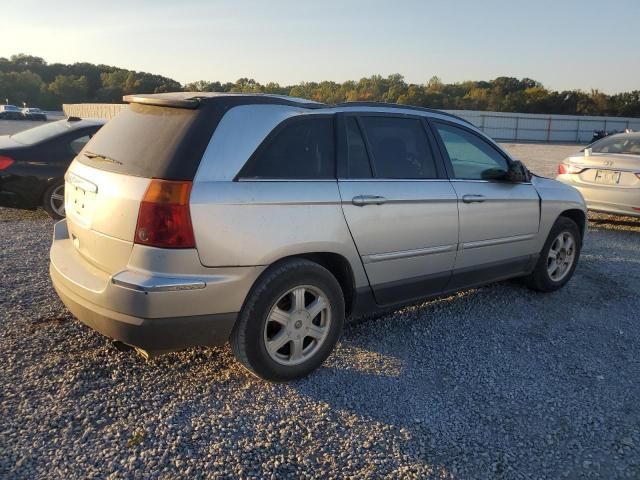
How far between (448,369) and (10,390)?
2.70 metres

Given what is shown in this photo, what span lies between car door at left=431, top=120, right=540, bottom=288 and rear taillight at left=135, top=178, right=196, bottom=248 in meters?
2.21

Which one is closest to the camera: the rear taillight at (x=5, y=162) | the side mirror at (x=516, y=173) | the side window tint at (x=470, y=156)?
the side window tint at (x=470, y=156)

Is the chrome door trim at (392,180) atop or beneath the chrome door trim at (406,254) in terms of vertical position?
atop

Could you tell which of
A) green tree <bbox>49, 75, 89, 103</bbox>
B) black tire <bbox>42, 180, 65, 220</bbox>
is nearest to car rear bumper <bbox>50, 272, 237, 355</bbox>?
black tire <bbox>42, 180, 65, 220</bbox>

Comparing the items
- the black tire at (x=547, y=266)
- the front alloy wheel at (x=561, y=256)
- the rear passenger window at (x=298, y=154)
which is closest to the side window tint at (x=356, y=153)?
the rear passenger window at (x=298, y=154)

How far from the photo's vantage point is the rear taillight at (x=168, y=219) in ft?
9.12

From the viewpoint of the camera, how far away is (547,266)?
5.21 metres

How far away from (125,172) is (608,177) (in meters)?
7.27

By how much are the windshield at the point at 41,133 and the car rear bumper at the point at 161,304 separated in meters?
5.07

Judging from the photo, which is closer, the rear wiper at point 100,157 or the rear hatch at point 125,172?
the rear hatch at point 125,172

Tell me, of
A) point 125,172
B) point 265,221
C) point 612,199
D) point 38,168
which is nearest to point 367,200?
point 265,221

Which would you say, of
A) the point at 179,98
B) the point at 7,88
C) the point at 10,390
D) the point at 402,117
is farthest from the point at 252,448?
the point at 7,88

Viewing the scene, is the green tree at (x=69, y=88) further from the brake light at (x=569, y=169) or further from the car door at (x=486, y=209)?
the car door at (x=486, y=209)

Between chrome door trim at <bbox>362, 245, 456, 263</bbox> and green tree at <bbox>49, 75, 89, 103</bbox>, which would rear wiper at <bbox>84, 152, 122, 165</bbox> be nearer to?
chrome door trim at <bbox>362, 245, 456, 263</bbox>
